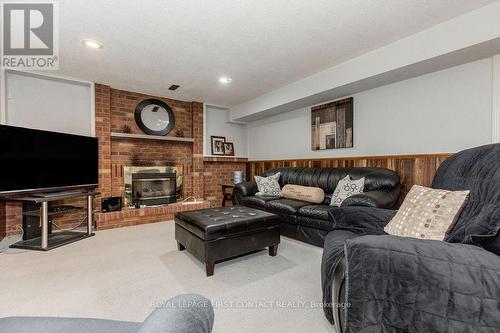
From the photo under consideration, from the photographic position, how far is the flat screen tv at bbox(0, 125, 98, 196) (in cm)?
255

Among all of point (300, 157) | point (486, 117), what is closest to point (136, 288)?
point (300, 157)

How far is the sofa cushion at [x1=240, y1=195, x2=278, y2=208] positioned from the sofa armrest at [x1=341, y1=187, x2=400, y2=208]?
126 cm

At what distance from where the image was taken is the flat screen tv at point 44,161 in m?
2.55

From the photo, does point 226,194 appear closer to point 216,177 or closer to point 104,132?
point 216,177

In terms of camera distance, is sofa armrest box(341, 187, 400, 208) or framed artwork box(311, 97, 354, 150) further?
framed artwork box(311, 97, 354, 150)

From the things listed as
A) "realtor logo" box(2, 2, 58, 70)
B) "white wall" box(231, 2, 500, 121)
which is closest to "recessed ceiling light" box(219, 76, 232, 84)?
"white wall" box(231, 2, 500, 121)

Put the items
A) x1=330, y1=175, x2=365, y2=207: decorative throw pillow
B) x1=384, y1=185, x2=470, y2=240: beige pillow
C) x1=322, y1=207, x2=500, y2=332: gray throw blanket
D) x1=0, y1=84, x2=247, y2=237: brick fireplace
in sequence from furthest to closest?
x1=0, y1=84, x2=247, y2=237: brick fireplace, x1=330, y1=175, x2=365, y2=207: decorative throw pillow, x1=384, y1=185, x2=470, y2=240: beige pillow, x1=322, y1=207, x2=500, y2=332: gray throw blanket

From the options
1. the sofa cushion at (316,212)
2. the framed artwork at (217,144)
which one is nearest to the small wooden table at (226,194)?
the framed artwork at (217,144)

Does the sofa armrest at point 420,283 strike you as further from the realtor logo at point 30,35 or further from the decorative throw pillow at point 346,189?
the realtor logo at point 30,35

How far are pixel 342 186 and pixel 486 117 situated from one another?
1577 mm

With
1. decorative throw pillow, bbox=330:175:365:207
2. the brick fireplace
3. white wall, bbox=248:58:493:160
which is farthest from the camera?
the brick fireplace

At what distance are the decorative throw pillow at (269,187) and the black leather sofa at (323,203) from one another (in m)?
0.23

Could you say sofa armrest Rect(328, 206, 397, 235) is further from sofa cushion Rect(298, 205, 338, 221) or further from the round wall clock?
the round wall clock

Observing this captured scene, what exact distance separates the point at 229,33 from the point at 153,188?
321 cm
